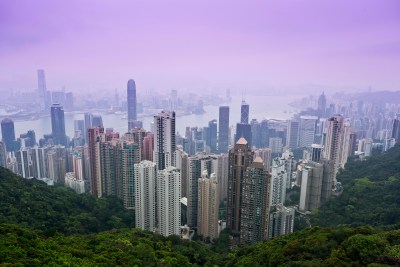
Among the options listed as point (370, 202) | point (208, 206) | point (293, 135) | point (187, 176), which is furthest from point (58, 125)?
point (370, 202)

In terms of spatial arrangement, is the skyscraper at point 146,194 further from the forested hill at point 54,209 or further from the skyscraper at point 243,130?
the skyscraper at point 243,130

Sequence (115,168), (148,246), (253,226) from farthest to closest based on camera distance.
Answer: (115,168) → (253,226) → (148,246)

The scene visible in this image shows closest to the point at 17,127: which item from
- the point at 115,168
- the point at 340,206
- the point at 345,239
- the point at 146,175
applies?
the point at 115,168

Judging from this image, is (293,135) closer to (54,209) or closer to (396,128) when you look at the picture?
(396,128)

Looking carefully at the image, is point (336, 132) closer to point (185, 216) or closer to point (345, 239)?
point (185, 216)

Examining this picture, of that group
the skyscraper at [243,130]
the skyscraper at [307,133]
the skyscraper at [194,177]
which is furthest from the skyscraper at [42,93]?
the skyscraper at [307,133]

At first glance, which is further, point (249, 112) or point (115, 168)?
point (249, 112)

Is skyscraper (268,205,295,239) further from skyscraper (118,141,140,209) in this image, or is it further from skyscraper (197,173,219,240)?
skyscraper (118,141,140,209)
